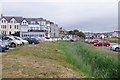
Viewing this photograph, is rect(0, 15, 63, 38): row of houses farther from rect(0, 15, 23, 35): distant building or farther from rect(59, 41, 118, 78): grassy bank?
rect(59, 41, 118, 78): grassy bank

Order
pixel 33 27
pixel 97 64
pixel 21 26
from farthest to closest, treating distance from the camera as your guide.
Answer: pixel 33 27 < pixel 21 26 < pixel 97 64

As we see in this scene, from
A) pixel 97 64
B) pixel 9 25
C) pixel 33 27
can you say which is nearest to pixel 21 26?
pixel 9 25

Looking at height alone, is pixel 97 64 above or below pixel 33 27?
below

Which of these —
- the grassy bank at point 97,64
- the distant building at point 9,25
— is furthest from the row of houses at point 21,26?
the grassy bank at point 97,64

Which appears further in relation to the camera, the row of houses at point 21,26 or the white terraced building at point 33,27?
the row of houses at point 21,26

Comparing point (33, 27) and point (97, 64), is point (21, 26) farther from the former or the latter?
point (97, 64)

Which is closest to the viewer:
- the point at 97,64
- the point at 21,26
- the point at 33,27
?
the point at 97,64

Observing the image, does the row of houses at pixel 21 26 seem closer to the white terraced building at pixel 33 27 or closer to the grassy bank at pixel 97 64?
the white terraced building at pixel 33 27

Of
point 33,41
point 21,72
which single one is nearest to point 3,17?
point 33,41

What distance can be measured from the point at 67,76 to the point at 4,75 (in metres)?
2.49

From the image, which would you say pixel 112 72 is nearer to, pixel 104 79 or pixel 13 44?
pixel 104 79

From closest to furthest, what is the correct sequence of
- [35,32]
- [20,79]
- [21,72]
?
[20,79] → [21,72] → [35,32]

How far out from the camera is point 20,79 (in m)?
9.41

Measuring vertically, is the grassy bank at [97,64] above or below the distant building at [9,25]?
below
